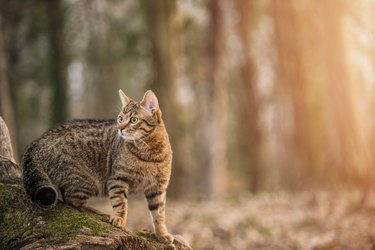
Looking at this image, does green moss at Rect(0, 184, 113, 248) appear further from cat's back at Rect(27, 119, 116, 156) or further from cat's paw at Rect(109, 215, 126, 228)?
cat's back at Rect(27, 119, 116, 156)

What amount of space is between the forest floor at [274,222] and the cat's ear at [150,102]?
370 centimetres

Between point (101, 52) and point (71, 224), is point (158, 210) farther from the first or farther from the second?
point (101, 52)

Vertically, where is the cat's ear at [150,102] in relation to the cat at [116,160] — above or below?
above

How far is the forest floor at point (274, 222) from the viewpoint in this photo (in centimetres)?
1024

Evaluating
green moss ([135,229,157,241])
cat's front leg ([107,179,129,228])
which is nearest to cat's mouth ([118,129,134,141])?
cat's front leg ([107,179,129,228])

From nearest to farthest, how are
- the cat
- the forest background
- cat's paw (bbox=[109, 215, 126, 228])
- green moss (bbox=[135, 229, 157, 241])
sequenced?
cat's paw (bbox=[109, 215, 126, 228]) < the cat < green moss (bbox=[135, 229, 157, 241]) < the forest background

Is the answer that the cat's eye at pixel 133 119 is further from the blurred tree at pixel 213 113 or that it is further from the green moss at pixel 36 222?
the blurred tree at pixel 213 113

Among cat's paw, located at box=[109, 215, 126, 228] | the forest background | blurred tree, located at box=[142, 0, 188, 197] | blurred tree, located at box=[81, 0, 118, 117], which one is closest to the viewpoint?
cat's paw, located at box=[109, 215, 126, 228]

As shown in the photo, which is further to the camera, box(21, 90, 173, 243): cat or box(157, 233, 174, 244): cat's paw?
box(157, 233, 174, 244): cat's paw

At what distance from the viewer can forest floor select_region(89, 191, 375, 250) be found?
33.6ft

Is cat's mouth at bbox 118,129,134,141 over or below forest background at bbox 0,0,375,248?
below

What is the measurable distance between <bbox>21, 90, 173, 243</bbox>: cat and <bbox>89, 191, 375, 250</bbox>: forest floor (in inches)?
128

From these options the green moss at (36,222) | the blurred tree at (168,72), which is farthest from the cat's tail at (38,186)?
the blurred tree at (168,72)

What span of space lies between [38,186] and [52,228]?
389mm
